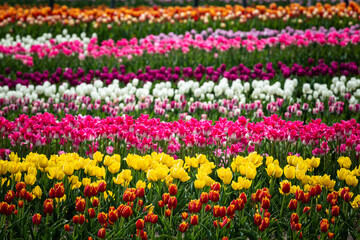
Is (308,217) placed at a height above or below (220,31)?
below

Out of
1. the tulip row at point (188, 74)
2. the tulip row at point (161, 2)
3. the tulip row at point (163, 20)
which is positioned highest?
the tulip row at point (161, 2)

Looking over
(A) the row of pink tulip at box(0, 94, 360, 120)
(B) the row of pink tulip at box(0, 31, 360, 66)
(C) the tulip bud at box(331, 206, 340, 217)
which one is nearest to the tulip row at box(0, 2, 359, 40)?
(B) the row of pink tulip at box(0, 31, 360, 66)

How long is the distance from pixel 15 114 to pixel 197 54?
460cm

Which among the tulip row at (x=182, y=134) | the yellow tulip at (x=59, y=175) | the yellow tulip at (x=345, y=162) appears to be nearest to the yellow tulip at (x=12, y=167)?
the yellow tulip at (x=59, y=175)

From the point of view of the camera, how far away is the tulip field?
266 cm

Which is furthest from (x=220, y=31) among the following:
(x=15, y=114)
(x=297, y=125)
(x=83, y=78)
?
(x=297, y=125)

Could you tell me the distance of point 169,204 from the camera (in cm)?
251

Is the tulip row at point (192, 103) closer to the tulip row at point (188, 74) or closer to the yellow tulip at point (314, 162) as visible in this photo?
the tulip row at point (188, 74)

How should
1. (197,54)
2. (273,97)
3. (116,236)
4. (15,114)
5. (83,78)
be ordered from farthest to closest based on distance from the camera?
(197,54), (83,78), (273,97), (15,114), (116,236)

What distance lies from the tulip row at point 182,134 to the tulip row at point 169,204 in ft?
1.94

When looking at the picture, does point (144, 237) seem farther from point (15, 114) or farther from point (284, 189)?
point (15, 114)

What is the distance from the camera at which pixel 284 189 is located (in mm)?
2678

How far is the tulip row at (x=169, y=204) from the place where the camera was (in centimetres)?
249

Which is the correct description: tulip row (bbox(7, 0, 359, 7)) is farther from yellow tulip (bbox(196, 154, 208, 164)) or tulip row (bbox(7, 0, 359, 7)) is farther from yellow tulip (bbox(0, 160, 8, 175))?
yellow tulip (bbox(0, 160, 8, 175))
